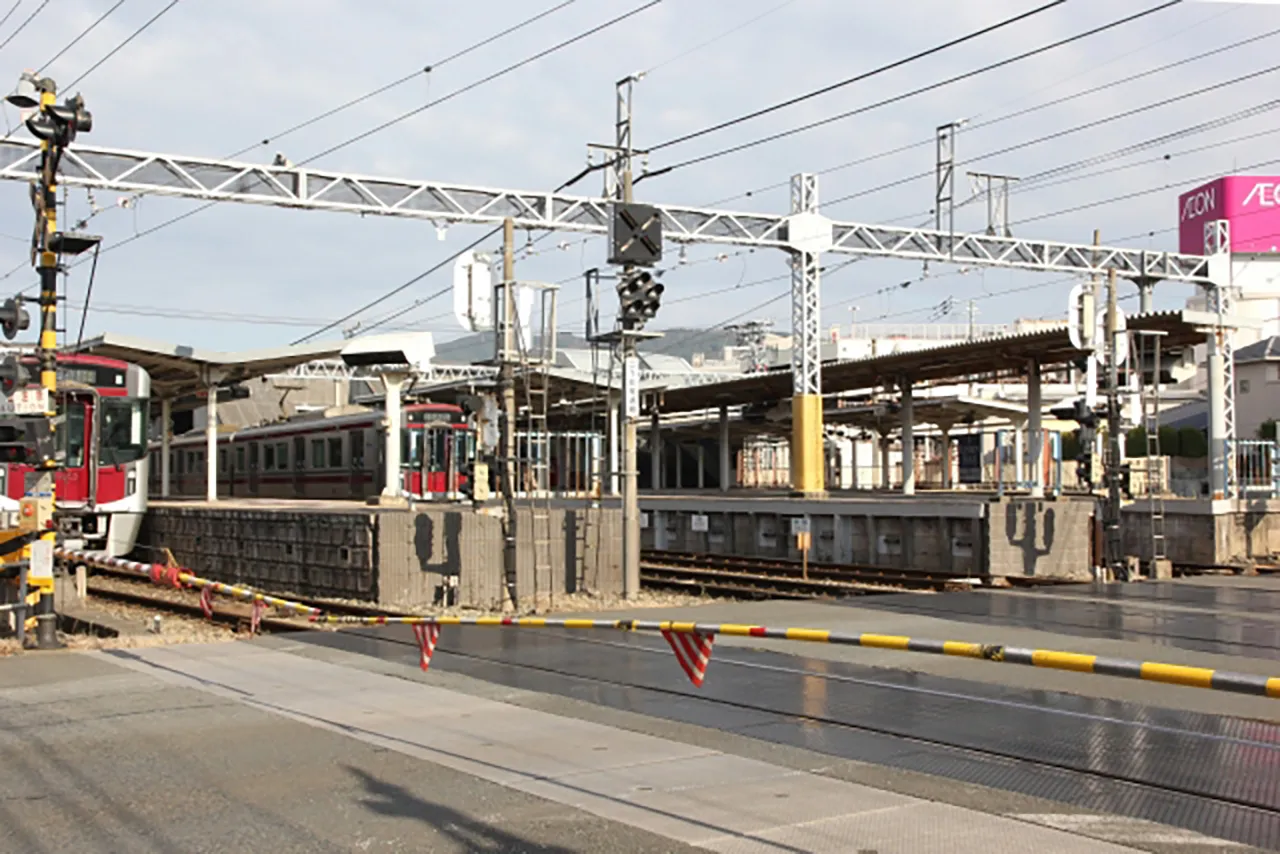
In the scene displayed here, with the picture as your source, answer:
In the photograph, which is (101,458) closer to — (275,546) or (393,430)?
(275,546)

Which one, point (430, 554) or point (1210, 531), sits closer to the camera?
point (430, 554)

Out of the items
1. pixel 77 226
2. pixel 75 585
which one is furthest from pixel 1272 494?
pixel 77 226

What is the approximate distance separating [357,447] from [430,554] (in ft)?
51.0

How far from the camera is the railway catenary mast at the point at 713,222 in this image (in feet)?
78.5

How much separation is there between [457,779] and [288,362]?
21.9m

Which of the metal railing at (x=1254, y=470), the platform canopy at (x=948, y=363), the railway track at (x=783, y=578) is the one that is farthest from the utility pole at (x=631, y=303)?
the metal railing at (x=1254, y=470)

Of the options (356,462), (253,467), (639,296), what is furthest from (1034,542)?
(253,467)

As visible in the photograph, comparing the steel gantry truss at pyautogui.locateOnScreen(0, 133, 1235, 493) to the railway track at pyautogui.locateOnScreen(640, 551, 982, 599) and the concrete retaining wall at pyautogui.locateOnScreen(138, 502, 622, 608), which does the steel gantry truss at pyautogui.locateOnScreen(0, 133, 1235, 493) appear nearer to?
the railway track at pyautogui.locateOnScreen(640, 551, 982, 599)

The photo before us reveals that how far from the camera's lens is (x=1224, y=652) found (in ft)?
38.7

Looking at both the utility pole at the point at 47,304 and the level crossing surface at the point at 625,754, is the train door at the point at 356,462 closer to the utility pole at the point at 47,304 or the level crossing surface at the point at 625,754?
the utility pole at the point at 47,304

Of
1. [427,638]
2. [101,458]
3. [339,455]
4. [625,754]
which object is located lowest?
[625,754]

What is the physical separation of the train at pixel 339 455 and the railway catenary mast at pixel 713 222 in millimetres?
5070

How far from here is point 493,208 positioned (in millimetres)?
26812

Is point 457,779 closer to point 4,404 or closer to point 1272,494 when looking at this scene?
point 4,404
